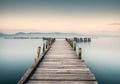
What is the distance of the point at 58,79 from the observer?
7031mm

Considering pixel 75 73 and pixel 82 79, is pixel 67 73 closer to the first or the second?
pixel 75 73

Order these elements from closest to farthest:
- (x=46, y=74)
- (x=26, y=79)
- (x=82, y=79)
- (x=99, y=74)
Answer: (x=26, y=79)
(x=82, y=79)
(x=46, y=74)
(x=99, y=74)

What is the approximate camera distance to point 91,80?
275 inches

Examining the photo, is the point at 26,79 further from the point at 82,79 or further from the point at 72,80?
the point at 82,79

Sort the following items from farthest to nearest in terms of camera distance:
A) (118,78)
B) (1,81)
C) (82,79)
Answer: (118,78) < (1,81) < (82,79)

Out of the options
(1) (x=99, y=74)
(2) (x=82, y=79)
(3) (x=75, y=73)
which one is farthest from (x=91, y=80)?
(1) (x=99, y=74)

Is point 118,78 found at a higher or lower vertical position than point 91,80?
lower

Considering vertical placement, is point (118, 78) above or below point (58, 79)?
below

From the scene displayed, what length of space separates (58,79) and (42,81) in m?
0.68

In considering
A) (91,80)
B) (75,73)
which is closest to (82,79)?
(91,80)

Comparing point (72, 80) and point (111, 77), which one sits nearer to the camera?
point (72, 80)

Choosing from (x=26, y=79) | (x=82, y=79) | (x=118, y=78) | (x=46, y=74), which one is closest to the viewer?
(x=26, y=79)

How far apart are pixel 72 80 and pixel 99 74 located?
12718 mm

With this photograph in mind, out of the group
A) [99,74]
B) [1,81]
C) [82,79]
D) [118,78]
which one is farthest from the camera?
[99,74]
